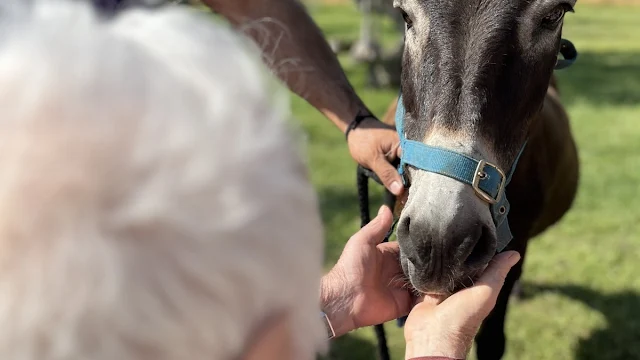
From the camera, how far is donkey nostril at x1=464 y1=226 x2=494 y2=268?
1.48 m

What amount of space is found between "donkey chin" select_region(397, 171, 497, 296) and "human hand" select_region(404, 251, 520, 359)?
3.9 inches

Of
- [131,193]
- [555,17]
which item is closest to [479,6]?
[555,17]

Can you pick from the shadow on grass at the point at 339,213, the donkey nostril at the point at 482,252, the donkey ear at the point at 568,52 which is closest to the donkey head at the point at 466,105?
the donkey nostril at the point at 482,252

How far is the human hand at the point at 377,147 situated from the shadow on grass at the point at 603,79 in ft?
21.4

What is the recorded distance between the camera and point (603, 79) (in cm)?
959

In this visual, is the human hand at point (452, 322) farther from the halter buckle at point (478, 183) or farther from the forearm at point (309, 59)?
the forearm at point (309, 59)

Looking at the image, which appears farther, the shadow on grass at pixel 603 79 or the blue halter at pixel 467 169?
the shadow on grass at pixel 603 79

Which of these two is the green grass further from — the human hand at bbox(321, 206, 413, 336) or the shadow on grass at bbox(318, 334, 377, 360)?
the human hand at bbox(321, 206, 413, 336)

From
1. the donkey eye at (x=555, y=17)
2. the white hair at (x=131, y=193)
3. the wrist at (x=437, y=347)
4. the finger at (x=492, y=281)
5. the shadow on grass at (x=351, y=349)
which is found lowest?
the shadow on grass at (x=351, y=349)

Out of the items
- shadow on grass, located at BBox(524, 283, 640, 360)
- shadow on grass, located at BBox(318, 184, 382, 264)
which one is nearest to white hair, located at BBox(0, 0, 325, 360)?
shadow on grass, located at BBox(524, 283, 640, 360)

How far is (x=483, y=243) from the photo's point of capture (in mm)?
1495

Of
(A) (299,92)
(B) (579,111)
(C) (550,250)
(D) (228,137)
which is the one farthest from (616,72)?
(D) (228,137)

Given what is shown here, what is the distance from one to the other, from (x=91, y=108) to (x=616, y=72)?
1090 cm

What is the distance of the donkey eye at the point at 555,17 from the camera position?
1.67 m
